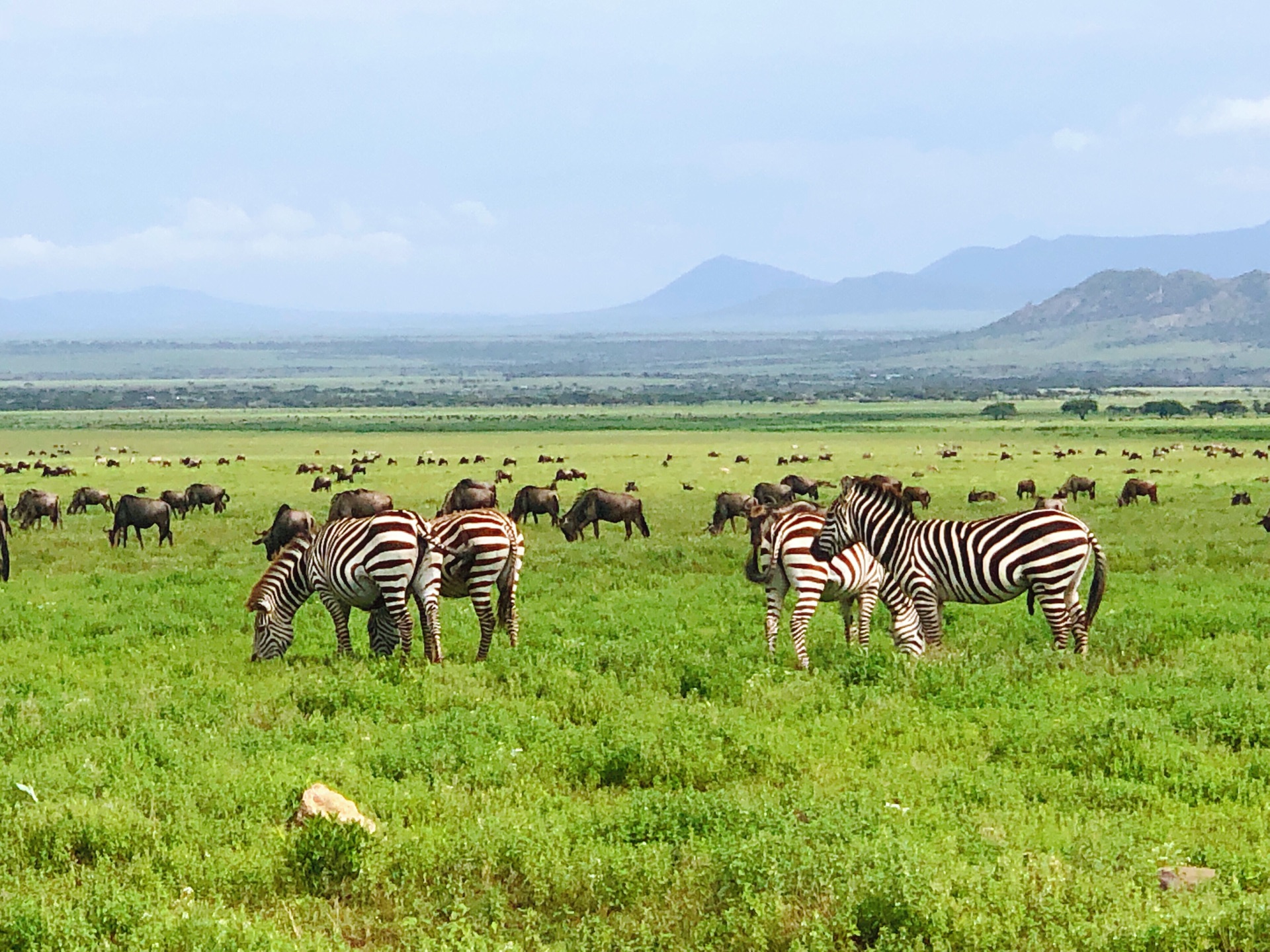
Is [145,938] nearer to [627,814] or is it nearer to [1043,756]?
[627,814]

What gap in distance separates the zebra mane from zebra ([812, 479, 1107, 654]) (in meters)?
5.71

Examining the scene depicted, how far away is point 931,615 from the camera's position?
1452 centimetres

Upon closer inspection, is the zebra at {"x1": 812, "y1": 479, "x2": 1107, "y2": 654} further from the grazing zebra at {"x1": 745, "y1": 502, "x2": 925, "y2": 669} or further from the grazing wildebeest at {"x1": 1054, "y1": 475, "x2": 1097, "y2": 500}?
the grazing wildebeest at {"x1": 1054, "y1": 475, "x2": 1097, "y2": 500}

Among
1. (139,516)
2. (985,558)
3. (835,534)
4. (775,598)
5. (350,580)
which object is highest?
(835,534)

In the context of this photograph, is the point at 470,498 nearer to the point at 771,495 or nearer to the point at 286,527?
the point at 286,527

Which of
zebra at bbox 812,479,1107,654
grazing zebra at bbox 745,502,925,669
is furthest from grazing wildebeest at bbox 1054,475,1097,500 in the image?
grazing zebra at bbox 745,502,925,669

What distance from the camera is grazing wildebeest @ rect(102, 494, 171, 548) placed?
2986cm

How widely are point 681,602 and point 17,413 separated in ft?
452

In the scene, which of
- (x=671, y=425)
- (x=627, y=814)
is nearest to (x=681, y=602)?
(x=627, y=814)

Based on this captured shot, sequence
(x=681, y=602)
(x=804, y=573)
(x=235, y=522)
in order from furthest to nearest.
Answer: (x=235, y=522)
(x=681, y=602)
(x=804, y=573)

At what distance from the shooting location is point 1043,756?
10.4 m

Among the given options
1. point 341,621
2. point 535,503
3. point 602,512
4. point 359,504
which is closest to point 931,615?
point 341,621

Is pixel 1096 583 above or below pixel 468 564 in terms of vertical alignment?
below

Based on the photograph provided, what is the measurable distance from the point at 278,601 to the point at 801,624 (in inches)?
225
